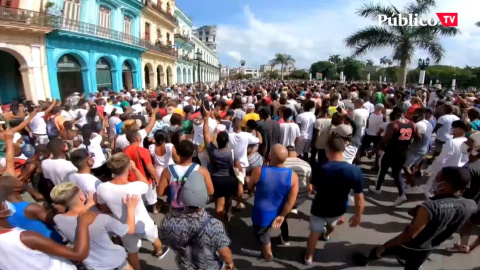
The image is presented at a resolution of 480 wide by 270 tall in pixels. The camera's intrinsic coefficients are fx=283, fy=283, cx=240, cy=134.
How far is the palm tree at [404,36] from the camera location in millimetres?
13062

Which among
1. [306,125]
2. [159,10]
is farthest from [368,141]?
[159,10]

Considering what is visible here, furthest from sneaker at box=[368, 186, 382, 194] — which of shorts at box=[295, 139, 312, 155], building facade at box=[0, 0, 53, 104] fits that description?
building facade at box=[0, 0, 53, 104]

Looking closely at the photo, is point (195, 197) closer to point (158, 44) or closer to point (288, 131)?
point (288, 131)

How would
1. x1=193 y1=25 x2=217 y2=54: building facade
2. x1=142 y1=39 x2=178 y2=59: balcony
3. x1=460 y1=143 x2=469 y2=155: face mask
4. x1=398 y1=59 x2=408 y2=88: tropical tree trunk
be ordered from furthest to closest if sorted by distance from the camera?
1. x1=193 y1=25 x2=217 y2=54: building facade
2. x1=142 y1=39 x2=178 y2=59: balcony
3. x1=398 y1=59 x2=408 y2=88: tropical tree trunk
4. x1=460 y1=143 x2=469 y2=155: face mask

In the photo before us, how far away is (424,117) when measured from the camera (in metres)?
5.61

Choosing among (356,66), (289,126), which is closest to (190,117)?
(289,126)

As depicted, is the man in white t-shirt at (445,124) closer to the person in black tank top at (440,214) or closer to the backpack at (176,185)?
the person in black tank top at (440,214)

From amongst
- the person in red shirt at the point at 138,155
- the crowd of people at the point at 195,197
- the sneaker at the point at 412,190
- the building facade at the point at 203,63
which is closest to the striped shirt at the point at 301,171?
the crowd of people at the point at 195,197

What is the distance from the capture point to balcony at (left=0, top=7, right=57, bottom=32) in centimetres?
1245

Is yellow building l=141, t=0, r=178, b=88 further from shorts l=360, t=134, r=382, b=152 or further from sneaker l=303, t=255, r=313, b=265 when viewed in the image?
sneaker l=303, t=255, r=313, b=265

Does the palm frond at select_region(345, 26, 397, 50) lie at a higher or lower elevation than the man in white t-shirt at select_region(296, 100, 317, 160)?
higher

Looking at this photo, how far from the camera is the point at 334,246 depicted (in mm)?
3859

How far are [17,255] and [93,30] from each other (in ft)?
62.4

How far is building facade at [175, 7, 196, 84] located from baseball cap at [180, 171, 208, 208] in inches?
1307
